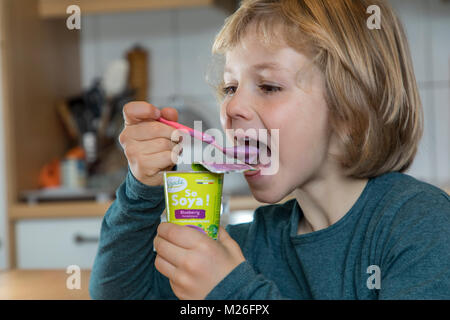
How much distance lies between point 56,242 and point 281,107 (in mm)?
1665

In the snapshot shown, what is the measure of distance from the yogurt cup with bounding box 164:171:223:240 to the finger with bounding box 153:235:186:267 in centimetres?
3

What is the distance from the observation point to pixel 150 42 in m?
2.87

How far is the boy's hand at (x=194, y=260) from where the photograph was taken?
69 centimetres

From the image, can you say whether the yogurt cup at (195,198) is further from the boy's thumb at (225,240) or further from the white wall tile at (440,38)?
the white wall tile at (440,38)

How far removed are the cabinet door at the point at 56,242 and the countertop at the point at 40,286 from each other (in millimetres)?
1008

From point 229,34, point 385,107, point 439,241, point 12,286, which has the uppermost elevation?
point 229,34

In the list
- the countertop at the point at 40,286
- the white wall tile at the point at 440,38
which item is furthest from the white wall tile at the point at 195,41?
the countertop at the point at 40,286

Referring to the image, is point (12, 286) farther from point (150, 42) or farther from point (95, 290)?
point (150, 42)

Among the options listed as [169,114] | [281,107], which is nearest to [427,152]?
[281,107]

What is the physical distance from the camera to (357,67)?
0.92 metres

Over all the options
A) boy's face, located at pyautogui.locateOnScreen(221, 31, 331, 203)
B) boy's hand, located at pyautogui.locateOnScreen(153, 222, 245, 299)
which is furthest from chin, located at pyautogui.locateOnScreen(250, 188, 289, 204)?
boy's hand, located at pyautogui.locateOnScreen(153, 222, 245, 299)

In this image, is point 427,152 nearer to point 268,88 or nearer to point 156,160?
point 268,88

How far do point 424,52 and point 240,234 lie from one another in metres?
1.87
